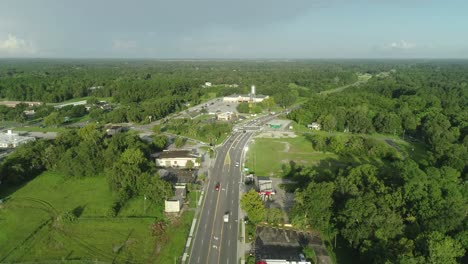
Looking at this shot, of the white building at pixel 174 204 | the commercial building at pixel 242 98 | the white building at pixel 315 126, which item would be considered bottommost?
the white building at pixel 174 204

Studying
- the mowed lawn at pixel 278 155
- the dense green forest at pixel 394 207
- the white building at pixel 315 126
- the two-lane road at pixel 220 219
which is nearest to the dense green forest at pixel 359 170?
the dense green forest at pixel 394 207

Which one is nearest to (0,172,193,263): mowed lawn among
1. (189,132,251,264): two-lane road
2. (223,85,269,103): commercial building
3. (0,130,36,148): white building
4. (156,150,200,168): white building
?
(189,132,251,264): two-lane road

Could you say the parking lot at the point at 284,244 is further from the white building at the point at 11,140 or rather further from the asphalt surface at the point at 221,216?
the white building at the point at 11,140

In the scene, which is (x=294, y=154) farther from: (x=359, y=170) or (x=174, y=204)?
(x=174, y=204)

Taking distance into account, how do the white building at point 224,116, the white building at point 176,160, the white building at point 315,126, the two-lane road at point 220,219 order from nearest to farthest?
the two-lane road at point 220,219, the white building at point 176,160, the white building at point 315,126, the white building at point 224,116

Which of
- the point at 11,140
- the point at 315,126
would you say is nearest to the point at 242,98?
the point at 315,126

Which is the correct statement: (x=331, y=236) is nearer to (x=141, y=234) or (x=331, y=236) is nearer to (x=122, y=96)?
(x=141, y=234)

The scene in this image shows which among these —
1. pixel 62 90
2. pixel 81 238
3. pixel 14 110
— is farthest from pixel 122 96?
pixel 81 238
